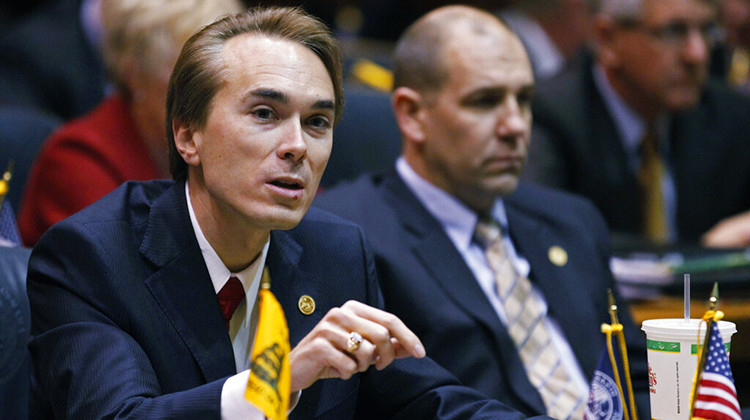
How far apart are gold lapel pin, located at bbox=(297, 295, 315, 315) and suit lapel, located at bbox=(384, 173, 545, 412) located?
580 mm

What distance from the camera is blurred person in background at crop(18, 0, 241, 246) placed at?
116 inches

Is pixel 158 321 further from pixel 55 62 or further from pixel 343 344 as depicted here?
pixel 55 62

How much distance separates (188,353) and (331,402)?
0.25 meters

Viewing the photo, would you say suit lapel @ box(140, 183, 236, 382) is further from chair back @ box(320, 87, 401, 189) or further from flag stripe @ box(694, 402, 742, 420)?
chair back @ box(320, 87, 401, 189)

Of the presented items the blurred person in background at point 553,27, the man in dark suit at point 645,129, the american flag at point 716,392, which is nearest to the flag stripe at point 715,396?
the american flag at point 716,392

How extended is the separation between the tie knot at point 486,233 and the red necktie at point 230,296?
90 centimetres

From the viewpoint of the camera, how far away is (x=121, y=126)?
3105mm

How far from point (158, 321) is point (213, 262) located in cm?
15

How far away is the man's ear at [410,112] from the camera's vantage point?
2635 millimetres

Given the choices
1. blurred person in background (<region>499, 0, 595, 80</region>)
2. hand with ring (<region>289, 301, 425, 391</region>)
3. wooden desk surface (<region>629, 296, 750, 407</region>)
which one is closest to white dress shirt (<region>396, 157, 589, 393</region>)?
wooden desk surface (<region>629, 296, 750, 407</region>)

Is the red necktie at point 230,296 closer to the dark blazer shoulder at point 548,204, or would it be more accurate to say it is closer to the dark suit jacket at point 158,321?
the dark suit jacket at point 158,321

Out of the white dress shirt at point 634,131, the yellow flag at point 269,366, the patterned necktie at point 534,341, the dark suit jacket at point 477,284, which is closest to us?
the yellow flag at point 269,366

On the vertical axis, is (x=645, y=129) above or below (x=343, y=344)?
below

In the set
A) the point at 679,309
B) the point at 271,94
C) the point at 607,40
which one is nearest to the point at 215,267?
the point at 271,94
